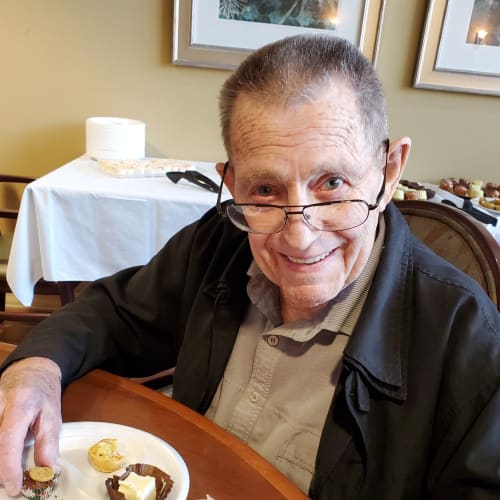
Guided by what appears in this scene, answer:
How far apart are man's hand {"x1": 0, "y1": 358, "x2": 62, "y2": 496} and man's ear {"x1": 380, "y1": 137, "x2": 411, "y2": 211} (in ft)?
2.33

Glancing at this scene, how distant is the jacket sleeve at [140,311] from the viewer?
1.09m

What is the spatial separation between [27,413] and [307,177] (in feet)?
2.04

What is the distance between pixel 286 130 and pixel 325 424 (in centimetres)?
50

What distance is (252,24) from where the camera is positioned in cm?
267

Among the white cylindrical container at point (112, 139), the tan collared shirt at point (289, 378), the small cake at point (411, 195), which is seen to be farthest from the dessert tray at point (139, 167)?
the tan collared shirt at point (289, 378)

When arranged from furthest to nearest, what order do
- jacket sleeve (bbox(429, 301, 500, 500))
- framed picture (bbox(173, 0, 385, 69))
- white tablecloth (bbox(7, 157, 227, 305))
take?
framed picture (bbox(173, 0, 385, 69)), white tablecloth (bbox(7, 157, 227, 305)), jacket sleeve (bbox(429, 301, 500, 500))

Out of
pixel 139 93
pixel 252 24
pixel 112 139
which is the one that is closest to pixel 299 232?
pixel 112 139

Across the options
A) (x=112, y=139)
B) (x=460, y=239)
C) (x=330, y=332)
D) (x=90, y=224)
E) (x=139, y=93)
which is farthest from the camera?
(x=139, y=93)

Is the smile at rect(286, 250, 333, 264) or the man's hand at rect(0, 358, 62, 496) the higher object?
the smile at rect(286, 250, 333, 264)

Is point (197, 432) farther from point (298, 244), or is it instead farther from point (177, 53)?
point (177, 53)

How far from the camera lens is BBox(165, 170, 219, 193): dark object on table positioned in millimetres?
2193

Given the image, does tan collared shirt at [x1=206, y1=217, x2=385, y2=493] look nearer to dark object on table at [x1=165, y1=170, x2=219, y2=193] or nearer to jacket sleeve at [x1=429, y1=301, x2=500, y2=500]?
jacket sleeve at [x1=429, y1=301, x2=500, y2=500]

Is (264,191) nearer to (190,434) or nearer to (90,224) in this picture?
(190,434)

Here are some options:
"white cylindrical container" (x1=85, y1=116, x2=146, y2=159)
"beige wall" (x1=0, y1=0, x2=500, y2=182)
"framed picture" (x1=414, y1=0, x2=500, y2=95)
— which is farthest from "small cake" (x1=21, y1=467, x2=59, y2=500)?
"framed picture" (x1=414, y1=0, x2=500, y2=95)
